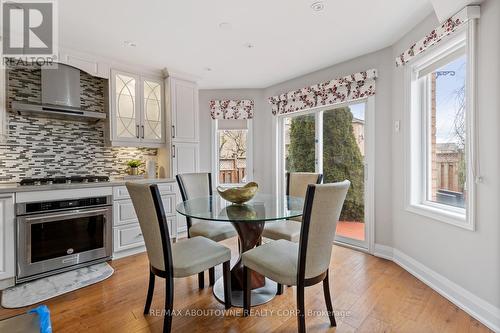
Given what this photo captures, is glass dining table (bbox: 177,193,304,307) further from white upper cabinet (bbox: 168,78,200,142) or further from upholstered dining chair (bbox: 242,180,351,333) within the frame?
white upper cabinet (bbox: 168,78,200,142)

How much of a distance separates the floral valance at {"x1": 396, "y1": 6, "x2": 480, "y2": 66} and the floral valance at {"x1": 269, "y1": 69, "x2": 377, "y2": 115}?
39cm

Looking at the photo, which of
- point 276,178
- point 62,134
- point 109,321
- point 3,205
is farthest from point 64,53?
point 276,178

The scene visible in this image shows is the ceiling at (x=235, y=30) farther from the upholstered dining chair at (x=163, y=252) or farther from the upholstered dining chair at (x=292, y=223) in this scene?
the upholstered dining chair at (x=163, y=252)

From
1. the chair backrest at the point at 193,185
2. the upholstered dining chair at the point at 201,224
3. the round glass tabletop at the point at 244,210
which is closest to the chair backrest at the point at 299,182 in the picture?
the round glass tabletop at the point at 244,210

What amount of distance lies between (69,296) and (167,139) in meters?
2.10

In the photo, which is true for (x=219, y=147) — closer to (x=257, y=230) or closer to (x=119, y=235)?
(x=119, y=235)

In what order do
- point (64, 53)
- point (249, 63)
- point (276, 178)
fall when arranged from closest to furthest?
point (64, 53), point (249, 63), point (276, 178)

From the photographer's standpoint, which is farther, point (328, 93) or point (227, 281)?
point (328, 93)

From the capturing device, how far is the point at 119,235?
2.82 metres

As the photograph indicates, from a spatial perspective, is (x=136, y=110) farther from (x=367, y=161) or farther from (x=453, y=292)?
(x=453, y=292)

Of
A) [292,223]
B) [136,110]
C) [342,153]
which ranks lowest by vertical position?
[292,223]

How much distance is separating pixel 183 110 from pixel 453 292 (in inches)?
141

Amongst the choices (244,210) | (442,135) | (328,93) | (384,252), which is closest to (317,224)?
(244,210)

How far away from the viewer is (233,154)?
4.34m
